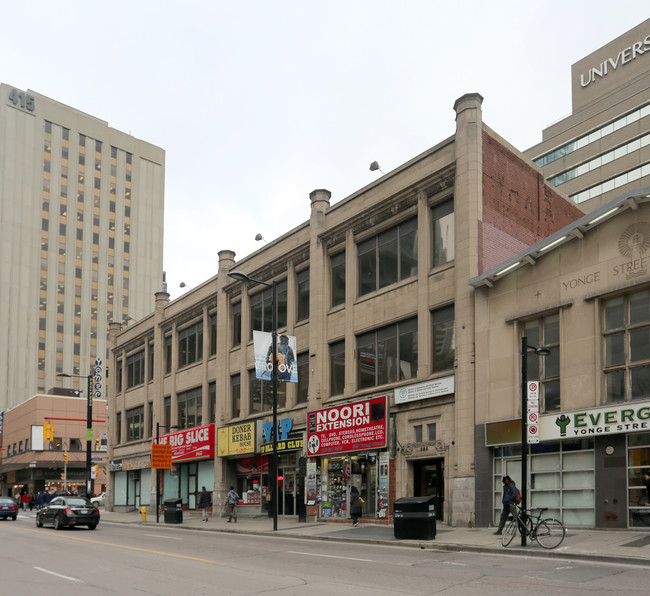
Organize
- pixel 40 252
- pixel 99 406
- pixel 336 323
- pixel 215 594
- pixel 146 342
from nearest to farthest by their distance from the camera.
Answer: pixel 215 594
pixel 336 323
pixel 146 342
pixel 99 406
pixel 40 252

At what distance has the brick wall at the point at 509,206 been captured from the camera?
28.7m

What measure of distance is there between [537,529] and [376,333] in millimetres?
14358

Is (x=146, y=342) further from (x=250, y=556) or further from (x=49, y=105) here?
(x=49, y=105)

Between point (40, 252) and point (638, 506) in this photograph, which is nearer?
point (638, 506)

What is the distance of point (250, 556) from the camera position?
19.0 metres

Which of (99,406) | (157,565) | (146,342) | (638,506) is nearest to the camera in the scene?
(157,565)

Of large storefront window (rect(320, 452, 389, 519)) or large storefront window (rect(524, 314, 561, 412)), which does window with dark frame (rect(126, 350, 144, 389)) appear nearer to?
large storefront window (rect(320, 452, 389, 519))

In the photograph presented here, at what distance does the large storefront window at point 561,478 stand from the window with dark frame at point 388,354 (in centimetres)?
630

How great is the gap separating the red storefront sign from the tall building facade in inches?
2.8

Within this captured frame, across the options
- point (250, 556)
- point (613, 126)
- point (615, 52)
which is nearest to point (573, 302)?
point (250, 556)

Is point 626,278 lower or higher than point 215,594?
higher

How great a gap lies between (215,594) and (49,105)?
120m

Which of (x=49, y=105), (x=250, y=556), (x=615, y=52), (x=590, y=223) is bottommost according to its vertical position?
(x=250, y=556)

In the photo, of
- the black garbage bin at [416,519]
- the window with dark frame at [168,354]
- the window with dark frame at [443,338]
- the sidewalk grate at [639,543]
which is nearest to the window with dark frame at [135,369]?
the window with dark frame at [168,354]
